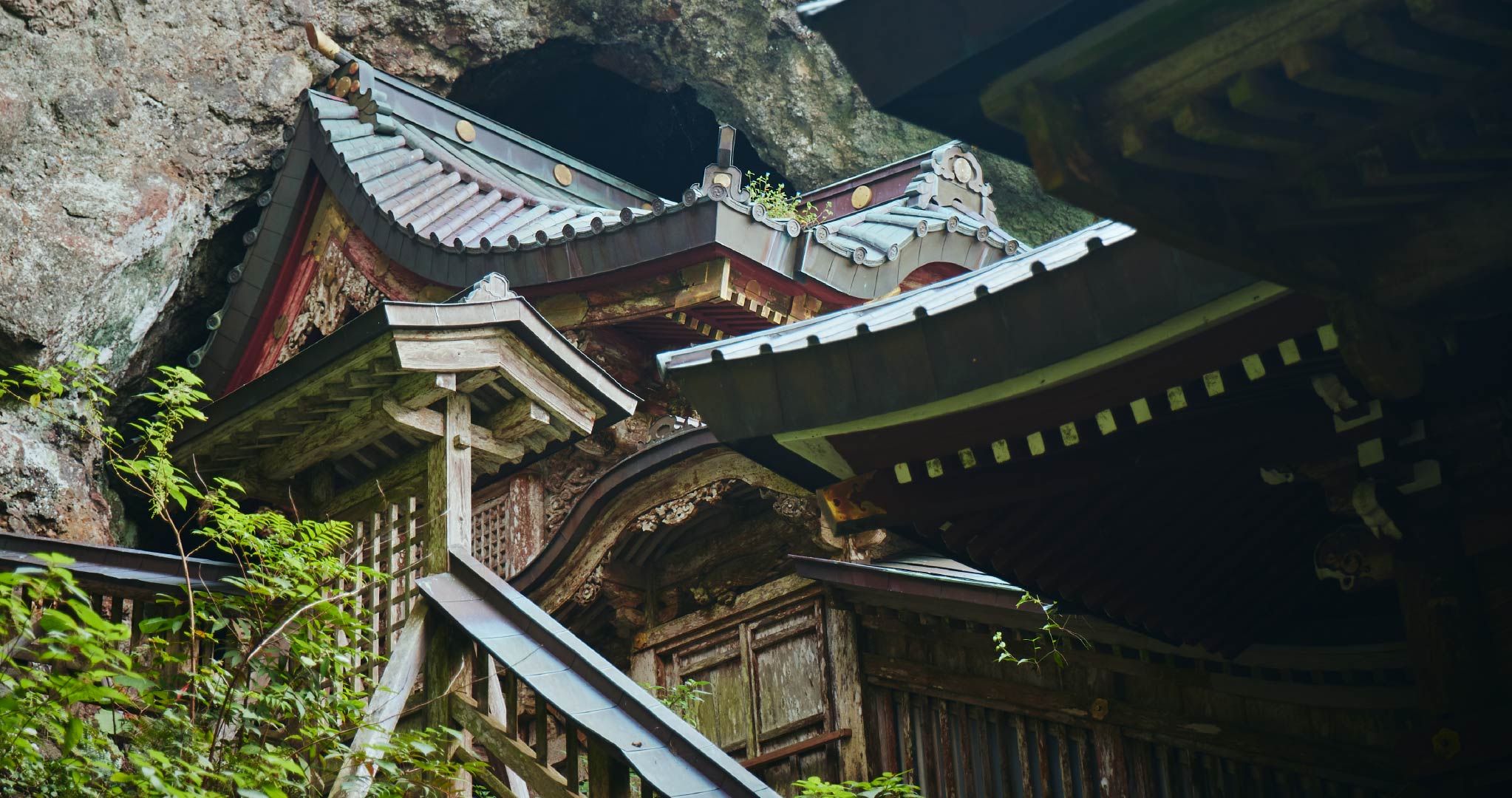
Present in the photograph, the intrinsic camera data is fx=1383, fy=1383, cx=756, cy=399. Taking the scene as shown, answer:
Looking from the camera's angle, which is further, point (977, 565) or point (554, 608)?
point (554, 608)

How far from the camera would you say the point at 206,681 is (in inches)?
211

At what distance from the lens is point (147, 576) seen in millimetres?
6547

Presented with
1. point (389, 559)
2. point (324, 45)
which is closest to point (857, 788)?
point (389, 559)

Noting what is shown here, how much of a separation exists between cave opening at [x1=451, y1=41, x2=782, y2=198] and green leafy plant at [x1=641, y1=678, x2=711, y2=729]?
880 centimetres

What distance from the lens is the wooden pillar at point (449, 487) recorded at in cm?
636

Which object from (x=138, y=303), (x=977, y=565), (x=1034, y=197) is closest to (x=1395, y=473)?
(x=977, y=565)

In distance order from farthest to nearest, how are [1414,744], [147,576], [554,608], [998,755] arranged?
[554,608], [998,755], [147,576], [1414,744]

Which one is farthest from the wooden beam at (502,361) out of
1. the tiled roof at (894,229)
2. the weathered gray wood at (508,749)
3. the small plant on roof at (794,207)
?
the small plant on roof at (794,207)

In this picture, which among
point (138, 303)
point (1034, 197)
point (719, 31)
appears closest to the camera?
point (138, 303)

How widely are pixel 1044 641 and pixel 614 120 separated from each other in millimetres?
12102

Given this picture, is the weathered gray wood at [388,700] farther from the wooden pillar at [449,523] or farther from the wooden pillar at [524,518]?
the wooden pillar at [524,518]

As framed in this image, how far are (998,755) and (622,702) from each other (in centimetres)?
277

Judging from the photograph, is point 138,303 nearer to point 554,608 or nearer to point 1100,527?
point 554,608

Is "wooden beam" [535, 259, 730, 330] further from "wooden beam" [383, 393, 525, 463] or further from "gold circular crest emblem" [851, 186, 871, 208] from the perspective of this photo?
"gold circular crest emblem" [851, 186, 871, 208]
